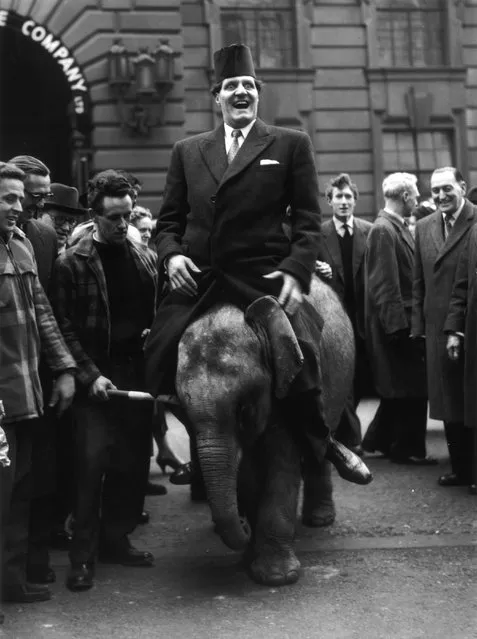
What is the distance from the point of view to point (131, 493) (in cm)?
627

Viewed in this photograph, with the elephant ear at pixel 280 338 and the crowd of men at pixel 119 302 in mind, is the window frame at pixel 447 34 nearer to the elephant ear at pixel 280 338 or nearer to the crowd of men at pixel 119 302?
the crowd of men at pixel 119 302

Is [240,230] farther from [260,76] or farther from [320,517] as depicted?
[260,76]

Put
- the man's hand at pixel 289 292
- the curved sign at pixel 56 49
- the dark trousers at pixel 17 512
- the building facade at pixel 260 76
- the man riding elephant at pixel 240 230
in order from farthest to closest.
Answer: the building facade at pixel 260 76 < the curved sign at pixel 56 49 < the man riding elephant at pixel 240 230 < the man's hand at pixel 289 292 < the dark trousers at pixel 17 512

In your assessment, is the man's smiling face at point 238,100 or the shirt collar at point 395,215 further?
the shirt collar at point 395,215

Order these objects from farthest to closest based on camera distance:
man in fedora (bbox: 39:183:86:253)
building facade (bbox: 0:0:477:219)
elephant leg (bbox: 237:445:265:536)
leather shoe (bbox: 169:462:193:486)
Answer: building facade (bbox: 0:0:477:219), man in fedora (bbox: 39:183:86:253), leather shoe (bbox: 169:462:193:486), elephant leg (bbox: 237:445:265:536)

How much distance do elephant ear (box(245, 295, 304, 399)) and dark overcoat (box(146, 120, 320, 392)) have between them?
0.15 metres

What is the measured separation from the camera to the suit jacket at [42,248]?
6.04 m

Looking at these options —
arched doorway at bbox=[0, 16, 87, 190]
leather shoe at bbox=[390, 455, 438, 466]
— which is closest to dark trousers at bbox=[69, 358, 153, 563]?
leather shoe at bbox=[390, 455, 438, 466]

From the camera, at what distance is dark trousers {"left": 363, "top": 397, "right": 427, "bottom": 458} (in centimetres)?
923

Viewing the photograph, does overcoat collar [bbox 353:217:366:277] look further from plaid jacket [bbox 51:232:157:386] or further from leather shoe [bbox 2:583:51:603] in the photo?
leather shoe [bbox 2:583:51:603]

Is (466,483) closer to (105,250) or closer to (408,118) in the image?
(105,250)

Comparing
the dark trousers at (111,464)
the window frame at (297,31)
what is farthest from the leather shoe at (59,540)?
the window frame at (297,31)

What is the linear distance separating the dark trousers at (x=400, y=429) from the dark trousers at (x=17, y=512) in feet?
14.0

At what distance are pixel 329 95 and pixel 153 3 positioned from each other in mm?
3577
